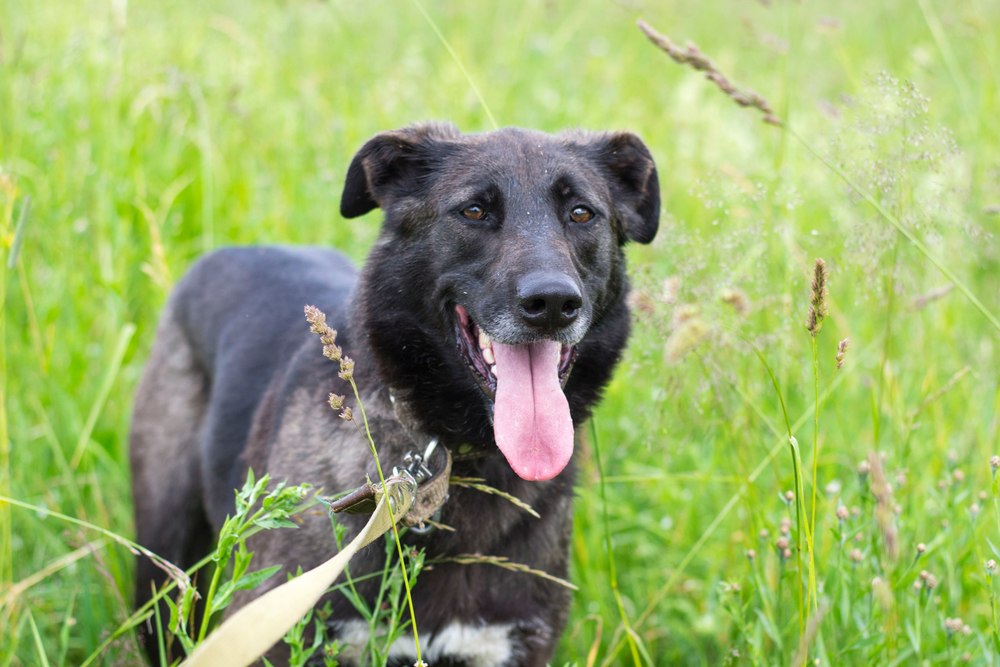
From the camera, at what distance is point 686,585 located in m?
3.65

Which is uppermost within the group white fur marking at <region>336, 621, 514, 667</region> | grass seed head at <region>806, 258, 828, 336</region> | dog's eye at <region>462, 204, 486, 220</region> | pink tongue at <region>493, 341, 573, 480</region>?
grass seed head at <region>806, 258, 828, 336</region>

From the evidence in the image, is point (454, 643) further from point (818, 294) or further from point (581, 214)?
point (818, 294)

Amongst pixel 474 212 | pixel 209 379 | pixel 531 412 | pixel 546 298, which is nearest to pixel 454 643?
pixel 531 412

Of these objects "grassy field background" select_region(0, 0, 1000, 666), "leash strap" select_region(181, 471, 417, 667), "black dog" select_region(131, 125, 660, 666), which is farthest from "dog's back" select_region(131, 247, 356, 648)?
"leash strap" select_region(181, 471, 417, 667)

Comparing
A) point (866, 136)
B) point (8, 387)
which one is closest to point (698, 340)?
point (866, 136)

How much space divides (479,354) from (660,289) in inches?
24.7

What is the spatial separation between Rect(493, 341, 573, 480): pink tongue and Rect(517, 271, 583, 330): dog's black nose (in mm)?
153

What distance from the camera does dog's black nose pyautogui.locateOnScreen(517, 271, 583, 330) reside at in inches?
92.8

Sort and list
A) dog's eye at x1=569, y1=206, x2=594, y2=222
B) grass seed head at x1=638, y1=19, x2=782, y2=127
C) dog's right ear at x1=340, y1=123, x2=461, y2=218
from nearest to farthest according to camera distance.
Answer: grass seed head at x1=638, y1=19, x2=782, y2=127 → dog's eye at x1=569, y1=206, x2=594, y2=222 → dog's right ear at x1=340, y1=123, x2=461, y2=218

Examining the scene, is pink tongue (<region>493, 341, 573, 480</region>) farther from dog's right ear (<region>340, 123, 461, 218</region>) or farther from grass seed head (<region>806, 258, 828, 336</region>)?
grass seed head (<region>806, 258, 828, 336</region>)

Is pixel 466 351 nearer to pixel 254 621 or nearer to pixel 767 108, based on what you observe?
pixel 767 108

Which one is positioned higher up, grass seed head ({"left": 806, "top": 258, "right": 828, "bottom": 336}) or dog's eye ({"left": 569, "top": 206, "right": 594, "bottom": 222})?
grass seed head ({"left": 806, "top": 258, "right": 828, "bottom": 336})

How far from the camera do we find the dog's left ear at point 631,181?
3025 mm

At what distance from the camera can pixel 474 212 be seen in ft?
8.80
